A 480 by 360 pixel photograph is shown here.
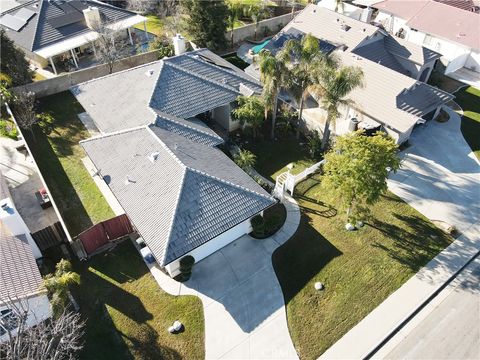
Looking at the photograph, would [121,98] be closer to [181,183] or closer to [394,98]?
[181,183]

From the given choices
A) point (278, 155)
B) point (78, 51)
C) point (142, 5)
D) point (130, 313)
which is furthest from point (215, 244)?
point (142, 5)

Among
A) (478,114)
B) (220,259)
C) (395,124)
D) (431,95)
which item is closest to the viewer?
(220,259)

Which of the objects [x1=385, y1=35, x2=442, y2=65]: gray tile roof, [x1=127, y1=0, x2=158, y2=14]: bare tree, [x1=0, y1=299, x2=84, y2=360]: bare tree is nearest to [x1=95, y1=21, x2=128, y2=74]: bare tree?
[x1=127, y1=0, x2=158, y2=14]: bare tree

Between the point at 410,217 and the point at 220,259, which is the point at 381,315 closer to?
the point at 410,217

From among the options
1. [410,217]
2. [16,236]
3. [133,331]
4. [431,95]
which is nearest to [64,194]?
[16,236]

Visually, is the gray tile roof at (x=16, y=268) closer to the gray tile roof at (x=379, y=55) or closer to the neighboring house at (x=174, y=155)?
the neighboring house at (x=174, y=155)

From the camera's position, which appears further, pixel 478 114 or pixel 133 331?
pixel 478 114

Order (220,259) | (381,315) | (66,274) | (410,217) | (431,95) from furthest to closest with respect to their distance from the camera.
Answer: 1. (431,95)
2. (410,217)
3. (220,259)
4. (381,315)
5. (66,274)
